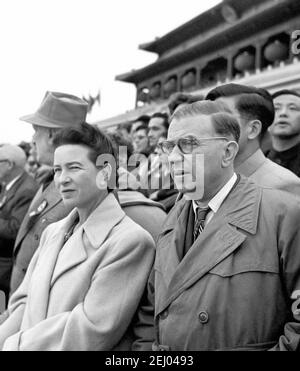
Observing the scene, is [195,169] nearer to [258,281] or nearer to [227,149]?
[227,149]

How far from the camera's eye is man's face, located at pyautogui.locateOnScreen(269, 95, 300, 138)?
3.25 metres

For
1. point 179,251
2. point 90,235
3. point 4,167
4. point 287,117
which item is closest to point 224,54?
point 4,167

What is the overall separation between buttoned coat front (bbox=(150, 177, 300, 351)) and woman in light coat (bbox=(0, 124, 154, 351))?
1.03ft

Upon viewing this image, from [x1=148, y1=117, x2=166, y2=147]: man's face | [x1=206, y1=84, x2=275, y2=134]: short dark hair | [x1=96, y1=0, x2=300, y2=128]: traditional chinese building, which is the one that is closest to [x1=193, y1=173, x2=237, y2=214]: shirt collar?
[x1=206, y1=84, x2=275, y2=134]: short dark hair

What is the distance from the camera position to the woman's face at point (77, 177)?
2240 mm

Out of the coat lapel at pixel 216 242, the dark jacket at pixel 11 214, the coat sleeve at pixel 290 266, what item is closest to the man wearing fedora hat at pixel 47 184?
the dark jacket at pixel 11 214

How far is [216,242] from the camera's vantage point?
168 centimetres

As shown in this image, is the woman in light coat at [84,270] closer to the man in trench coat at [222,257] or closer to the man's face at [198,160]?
the man in trench coat at [222,257]

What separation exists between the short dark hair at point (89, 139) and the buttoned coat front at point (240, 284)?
32.0 inches

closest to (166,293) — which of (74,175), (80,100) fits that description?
(74,175)

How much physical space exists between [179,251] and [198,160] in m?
0.37

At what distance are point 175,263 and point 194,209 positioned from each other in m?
0.27
